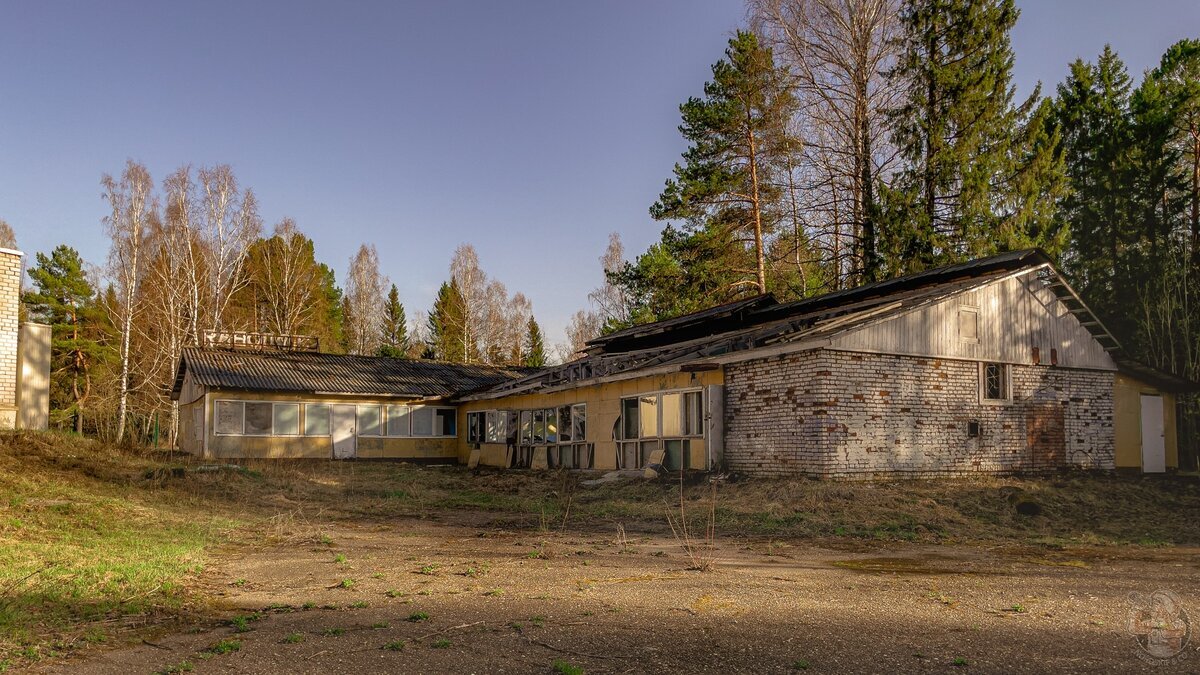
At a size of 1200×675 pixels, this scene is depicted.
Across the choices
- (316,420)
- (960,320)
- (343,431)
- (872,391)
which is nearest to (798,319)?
(872,391)

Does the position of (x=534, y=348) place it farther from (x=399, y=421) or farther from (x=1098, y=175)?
(x=1098, y=175)

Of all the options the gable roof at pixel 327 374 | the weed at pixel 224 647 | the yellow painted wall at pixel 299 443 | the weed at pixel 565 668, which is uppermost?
the gable roof at pixel 327 374

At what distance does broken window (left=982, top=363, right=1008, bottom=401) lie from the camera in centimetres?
1980

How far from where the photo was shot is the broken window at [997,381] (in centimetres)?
1980

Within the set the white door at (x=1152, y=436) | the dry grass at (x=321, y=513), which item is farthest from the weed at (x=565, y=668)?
the white door at (x=1152, y=436)

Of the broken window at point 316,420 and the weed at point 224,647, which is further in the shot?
the broken window at point 316,420

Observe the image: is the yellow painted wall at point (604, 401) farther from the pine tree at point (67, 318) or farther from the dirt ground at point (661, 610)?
the pine tree at point (67, 318)

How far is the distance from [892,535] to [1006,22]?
74.6 feet

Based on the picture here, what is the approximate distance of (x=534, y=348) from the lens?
6412 centimetres

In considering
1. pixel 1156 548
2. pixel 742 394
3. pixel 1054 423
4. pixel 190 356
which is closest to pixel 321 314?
pixel 190 356

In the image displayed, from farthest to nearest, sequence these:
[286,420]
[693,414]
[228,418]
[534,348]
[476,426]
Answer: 1. [534,348]
2. [476,426]
3. [286,420]
4. [228,418]
5. [693,414]

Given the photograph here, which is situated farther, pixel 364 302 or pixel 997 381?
pixel 364 302

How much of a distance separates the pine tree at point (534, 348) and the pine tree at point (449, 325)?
19.1 feet

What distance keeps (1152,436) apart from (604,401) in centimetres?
1457
